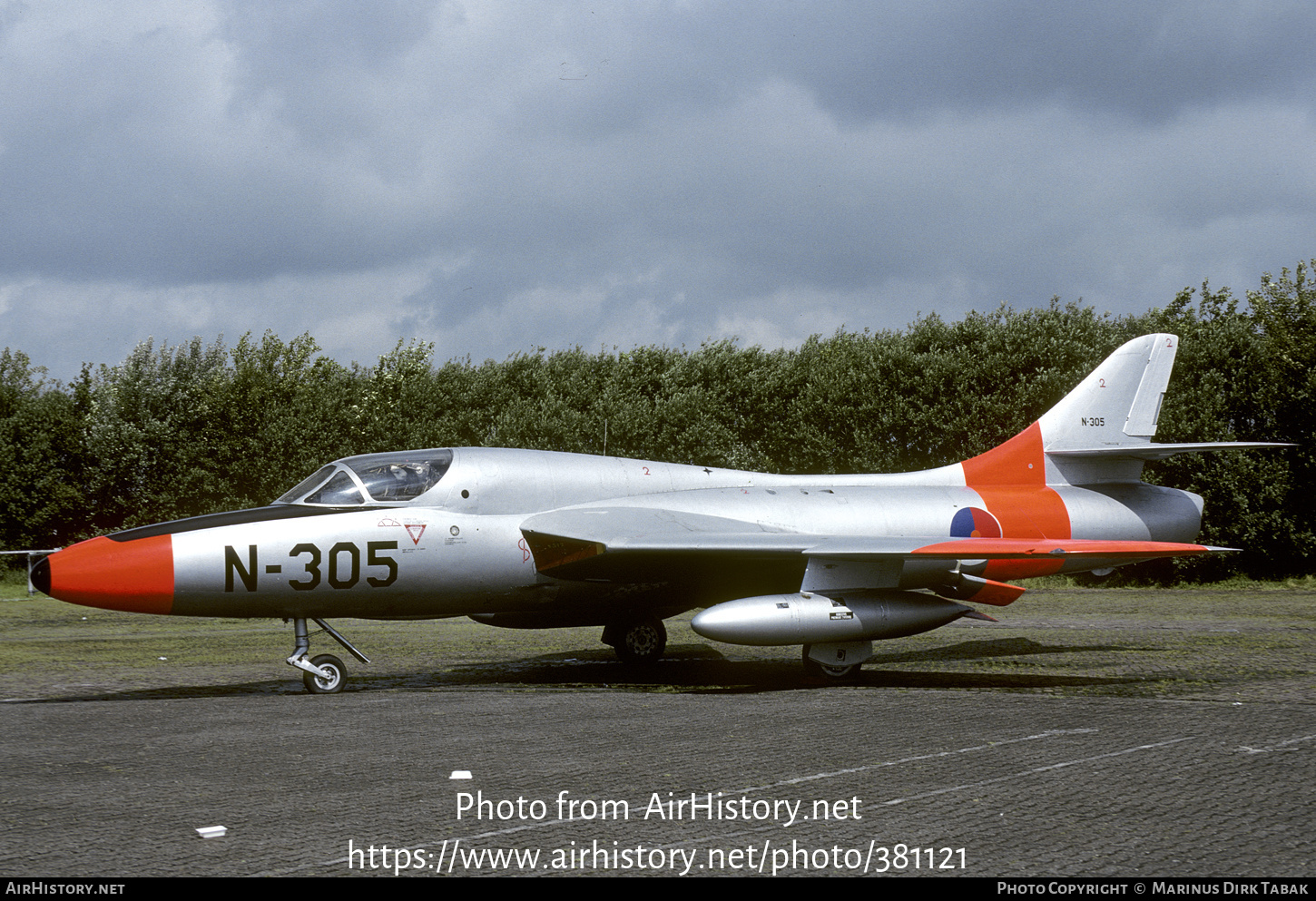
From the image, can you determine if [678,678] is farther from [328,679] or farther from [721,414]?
[721,414]

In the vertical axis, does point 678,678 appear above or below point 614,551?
below

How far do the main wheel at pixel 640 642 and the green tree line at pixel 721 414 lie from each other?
22.9 meters

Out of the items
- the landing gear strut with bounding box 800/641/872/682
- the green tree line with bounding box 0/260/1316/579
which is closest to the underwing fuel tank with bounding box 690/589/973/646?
the landing gear strut with bounding box 800/641/872/682

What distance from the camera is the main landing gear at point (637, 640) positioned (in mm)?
15672

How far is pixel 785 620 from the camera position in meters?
12.7

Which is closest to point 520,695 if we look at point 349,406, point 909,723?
point 909,723

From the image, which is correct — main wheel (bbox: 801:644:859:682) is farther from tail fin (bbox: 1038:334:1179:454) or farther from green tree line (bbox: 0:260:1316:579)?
green tree line (bbox: 0:260:1316:579)

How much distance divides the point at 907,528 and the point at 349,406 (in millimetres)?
37041

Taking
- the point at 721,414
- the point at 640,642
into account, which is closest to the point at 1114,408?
the point at 640,642

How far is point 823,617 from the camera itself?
42.4 ft

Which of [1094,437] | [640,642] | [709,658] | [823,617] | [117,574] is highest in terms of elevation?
[1094,437]

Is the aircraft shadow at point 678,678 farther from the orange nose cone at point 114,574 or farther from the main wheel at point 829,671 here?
the orange nose cone at point 114,574

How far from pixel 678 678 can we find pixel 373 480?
14.7 feet

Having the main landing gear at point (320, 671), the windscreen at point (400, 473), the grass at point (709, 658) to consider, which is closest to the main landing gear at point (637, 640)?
the grass at point (709, 658)
